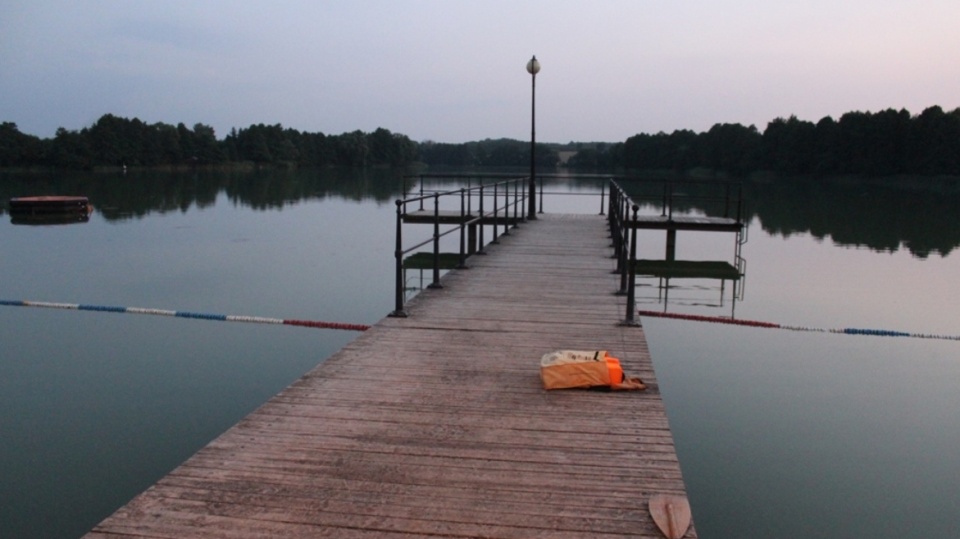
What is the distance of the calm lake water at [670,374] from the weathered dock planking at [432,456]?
1.59 meters

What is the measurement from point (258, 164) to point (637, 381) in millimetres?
108615

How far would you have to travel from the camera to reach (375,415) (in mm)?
4312

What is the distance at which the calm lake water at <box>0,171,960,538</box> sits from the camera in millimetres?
5602

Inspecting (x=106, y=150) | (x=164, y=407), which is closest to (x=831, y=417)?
(x=164, y=407)

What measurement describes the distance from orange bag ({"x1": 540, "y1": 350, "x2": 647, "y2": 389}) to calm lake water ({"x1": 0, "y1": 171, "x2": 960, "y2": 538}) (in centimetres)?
123

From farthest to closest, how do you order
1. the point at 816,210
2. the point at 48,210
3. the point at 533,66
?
1. the point at 816,210
2. the point at 48,210
3. the point at 533,66

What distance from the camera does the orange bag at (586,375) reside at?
4.77 meters

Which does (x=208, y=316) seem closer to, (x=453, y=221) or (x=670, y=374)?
(x=670, y=374)

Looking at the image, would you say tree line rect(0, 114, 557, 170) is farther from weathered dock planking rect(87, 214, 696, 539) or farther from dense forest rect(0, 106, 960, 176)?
weathered dock planking rect(87, 214, 696, 539)

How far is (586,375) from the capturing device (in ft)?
15.7

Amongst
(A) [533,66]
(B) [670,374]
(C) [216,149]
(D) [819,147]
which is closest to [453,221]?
(A) [533,66]

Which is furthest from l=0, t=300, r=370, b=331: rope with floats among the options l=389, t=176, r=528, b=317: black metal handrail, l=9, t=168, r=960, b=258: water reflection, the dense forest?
the dense forest

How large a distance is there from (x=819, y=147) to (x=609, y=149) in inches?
2011

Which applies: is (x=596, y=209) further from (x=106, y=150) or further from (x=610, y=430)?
(x=106, y=150)
